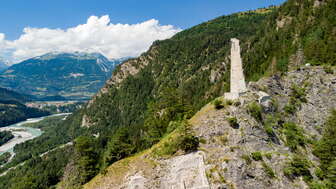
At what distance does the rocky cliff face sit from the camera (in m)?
30.8

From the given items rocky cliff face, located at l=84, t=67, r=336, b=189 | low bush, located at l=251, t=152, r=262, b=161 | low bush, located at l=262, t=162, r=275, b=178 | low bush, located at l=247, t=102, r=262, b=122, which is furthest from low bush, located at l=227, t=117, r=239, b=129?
low bush, located at l=262, t=162, r=275, b=178

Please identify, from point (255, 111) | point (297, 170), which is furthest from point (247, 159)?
point (255, 111)

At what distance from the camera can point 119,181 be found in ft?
111

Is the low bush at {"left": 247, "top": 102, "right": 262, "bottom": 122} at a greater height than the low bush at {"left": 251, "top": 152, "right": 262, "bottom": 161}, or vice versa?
the low bush at {"left": 247, "top": 102, "right": 262, "bottom": 122}

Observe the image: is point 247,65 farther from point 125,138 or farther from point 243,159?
point 243,159

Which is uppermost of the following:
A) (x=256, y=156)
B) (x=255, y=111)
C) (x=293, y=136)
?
(x=255, y=111)

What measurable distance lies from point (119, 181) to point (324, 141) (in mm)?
43777

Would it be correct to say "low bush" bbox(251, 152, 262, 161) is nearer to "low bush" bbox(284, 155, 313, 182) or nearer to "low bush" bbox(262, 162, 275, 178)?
"low bush" bbox(262, 162, 275, 178)

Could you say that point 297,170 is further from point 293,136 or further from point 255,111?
point 255,111

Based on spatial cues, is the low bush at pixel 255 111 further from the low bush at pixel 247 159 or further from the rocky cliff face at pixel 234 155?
the low bush at pixel 247 159

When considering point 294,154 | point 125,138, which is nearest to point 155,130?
point 125,138

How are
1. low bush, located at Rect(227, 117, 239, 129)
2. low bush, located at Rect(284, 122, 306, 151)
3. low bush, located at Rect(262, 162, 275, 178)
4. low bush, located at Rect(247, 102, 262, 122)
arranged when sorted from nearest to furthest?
low bush, located at Rect(262, 162, 275, 178), low bush, located at Rect(227, 117, 239, 129), low bush, located at Rect(284, 122, 306, 151), low bush, located at Rect(247, 102, 262, 122)

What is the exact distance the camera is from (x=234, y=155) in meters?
33.2

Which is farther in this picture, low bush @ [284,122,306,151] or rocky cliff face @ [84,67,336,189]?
low bush @ [284,122,306,151]
